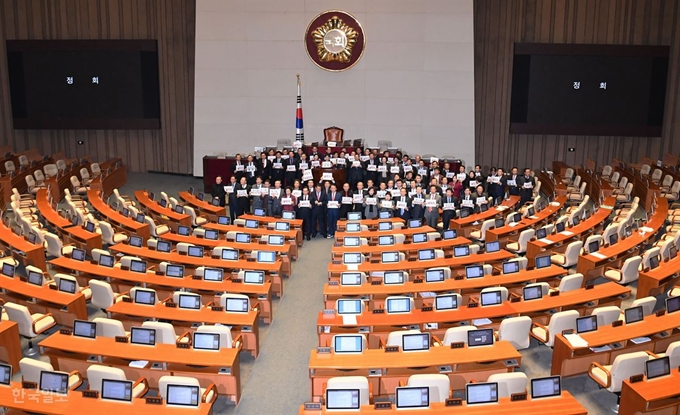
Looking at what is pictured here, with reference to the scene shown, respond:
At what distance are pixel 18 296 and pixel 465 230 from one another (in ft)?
35.8

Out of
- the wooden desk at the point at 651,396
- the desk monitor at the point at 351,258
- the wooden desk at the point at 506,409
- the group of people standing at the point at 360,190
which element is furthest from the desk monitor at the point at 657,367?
the group of people standing at the point at 360,190

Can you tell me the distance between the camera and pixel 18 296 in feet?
40.8

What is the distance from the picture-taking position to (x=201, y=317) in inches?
437

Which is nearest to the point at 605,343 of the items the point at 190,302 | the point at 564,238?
the point at 564,238

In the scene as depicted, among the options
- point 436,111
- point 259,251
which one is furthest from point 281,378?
point 436,111

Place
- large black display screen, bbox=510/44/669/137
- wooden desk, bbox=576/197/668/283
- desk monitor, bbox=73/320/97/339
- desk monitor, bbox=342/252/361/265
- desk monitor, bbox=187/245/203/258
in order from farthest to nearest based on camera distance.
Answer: large black display screen, bbox=510/44/669/137
desk monitor, bbox=187/245/203/258
wooden desk, bbox=576/197/668/283
desk monitor, bbox=342/252/361/265
desk monitor, bbox=73/320/97/339

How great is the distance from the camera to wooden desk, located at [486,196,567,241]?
16547 mm

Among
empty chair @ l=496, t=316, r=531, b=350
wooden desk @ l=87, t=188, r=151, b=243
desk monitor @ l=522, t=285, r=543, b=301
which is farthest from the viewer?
wooden desk @ l=87, t=188, r=151, b=243

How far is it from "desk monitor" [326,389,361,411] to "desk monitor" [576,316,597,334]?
13.7 feet

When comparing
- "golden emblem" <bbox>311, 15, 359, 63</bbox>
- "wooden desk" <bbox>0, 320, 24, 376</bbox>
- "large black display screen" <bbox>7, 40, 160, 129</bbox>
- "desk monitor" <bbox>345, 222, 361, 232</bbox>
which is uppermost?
"golden emblem" <bbox>311, 15, 359, 63</bbox>

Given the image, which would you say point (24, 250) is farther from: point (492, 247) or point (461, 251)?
point (492, 247)

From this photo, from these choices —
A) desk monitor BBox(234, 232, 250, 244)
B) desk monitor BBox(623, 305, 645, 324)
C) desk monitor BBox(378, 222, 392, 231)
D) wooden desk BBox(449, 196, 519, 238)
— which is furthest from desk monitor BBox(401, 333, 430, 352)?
wooden desk BBox(449, 196, 519, 238)

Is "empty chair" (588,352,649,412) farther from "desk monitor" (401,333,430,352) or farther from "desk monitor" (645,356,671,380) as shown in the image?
"desk monitor" (401,333,430,352)

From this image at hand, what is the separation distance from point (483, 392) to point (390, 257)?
20.0ft
